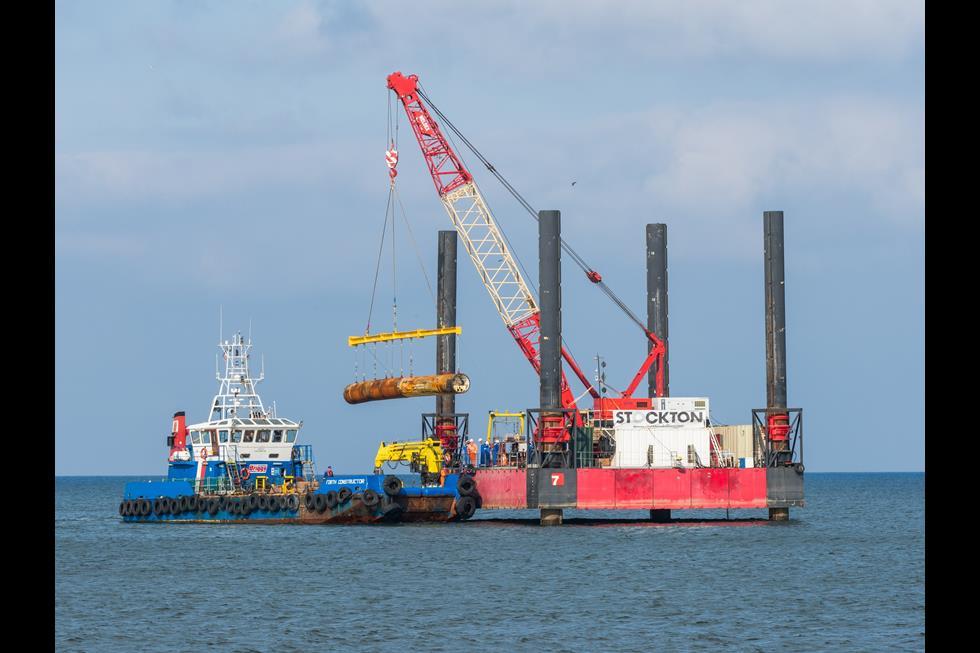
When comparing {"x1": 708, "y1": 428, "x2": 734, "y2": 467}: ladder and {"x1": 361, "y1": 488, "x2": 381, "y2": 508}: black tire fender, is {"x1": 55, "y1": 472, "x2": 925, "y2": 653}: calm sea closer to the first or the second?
{"x1": 361, "y1": 488, "x2": 381, "y2": 508}: black tire fender

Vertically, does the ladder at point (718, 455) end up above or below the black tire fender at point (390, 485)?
above

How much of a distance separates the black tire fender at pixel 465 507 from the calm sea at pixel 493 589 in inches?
35.3

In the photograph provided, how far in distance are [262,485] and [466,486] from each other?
11.5m

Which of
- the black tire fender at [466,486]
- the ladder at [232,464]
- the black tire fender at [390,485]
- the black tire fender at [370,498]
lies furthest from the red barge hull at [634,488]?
the ladder at [232,464]

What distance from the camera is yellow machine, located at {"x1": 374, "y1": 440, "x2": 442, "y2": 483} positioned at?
72.4 metres

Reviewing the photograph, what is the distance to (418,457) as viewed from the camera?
242 feet

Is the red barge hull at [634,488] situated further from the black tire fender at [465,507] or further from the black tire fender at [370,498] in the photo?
the black tire fender at [370,498]

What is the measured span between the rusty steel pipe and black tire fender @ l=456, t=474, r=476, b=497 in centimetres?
549

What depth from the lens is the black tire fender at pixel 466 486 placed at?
68.9m

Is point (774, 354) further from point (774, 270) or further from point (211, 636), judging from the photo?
point (211, 636)
